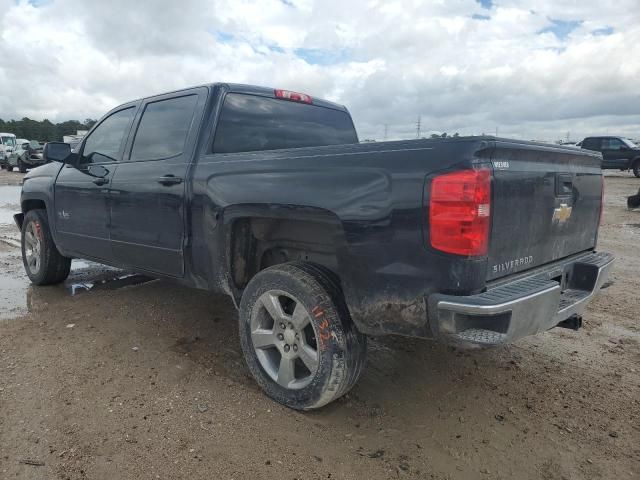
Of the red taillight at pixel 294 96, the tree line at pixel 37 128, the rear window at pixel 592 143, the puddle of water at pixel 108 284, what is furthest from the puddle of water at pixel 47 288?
the tree line at pixel 37 128

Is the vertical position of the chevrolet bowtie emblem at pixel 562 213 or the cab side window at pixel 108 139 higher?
the cab side window at pixel 108 139

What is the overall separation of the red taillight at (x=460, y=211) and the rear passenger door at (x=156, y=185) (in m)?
1.91

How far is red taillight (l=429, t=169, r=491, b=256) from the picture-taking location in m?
2.24

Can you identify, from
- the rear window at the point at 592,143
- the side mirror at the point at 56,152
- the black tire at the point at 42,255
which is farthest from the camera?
the rear window at the point at 592,143

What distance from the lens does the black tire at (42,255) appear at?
539 cm

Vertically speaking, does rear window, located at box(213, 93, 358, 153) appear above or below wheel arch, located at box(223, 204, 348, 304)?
above

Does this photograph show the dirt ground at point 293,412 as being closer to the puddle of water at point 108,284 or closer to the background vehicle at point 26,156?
the puddle of water at point 108,284

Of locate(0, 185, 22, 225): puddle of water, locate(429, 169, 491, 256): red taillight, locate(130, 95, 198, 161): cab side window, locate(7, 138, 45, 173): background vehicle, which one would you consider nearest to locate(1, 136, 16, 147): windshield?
locate(7, 138, 45, 173): background vehicle

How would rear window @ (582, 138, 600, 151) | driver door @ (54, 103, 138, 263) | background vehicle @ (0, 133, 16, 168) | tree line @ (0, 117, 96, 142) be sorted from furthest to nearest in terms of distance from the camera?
tree line @ (0, 117, 96, 142), background vehicle @ (0, 133, 16, 168), rear window @ (582, 138, 600, 151), driver door @ (54, 103, 138, 263)

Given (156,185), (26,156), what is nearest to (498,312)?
(156,185)

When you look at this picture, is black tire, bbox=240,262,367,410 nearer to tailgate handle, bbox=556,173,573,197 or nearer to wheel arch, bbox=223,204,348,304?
wheel arch, bbox=223,204,348,304

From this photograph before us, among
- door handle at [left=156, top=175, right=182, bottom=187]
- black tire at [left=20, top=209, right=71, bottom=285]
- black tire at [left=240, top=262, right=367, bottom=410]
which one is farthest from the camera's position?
black tire at [left=20, top=209, right=71, bottom=285]

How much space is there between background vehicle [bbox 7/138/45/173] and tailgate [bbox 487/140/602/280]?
29232mm

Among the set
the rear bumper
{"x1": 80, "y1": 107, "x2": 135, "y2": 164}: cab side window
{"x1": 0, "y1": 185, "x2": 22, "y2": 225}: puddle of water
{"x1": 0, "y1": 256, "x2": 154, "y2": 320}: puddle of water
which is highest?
{"x1": 80, "y1": 107, "x2": 135, "y2": 164}: cab side window
